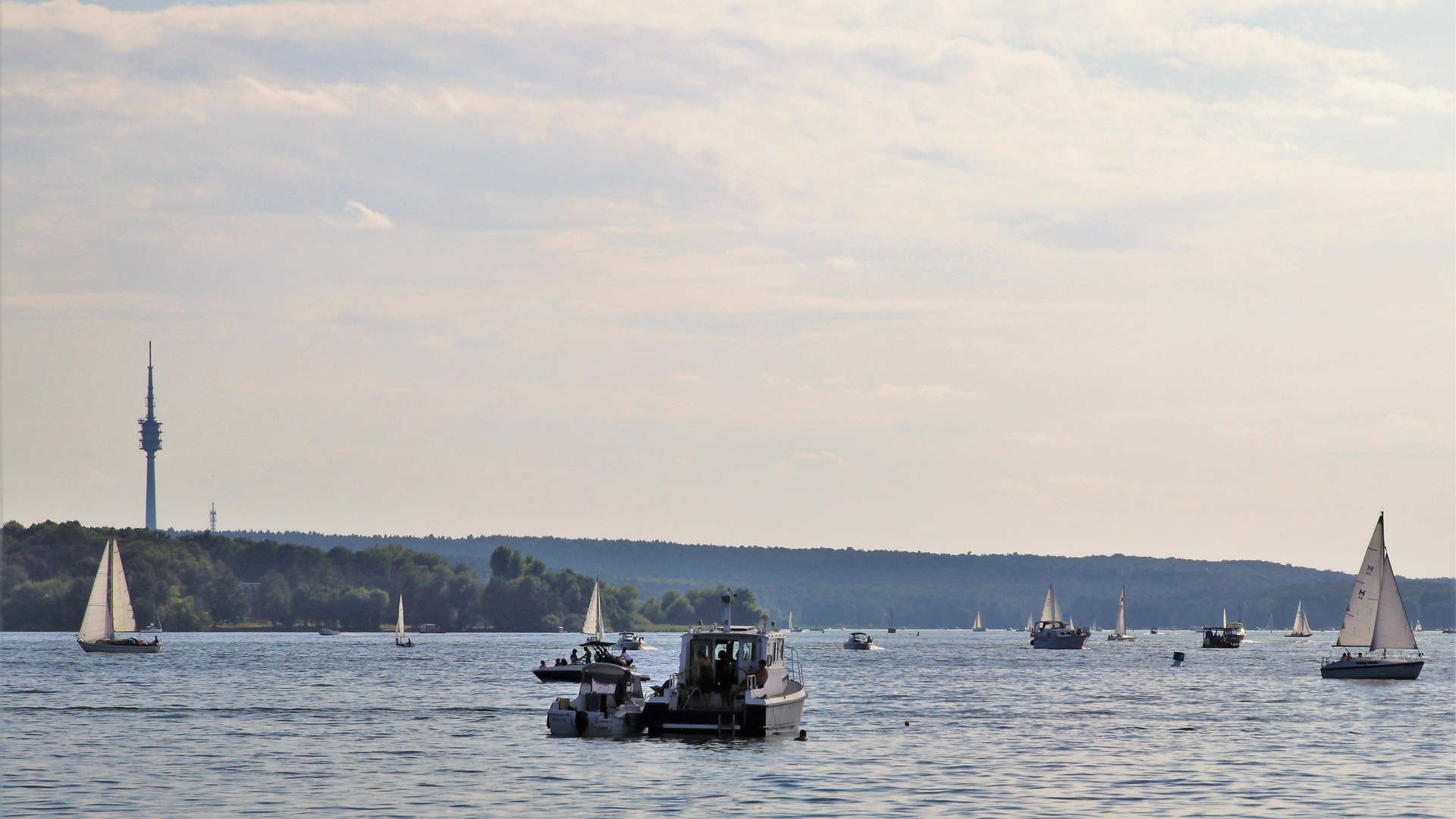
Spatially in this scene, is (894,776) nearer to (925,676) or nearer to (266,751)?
(266,751)

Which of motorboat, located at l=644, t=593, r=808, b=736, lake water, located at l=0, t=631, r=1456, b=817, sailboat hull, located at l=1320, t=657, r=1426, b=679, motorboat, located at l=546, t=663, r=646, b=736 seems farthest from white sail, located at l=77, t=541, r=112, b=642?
sailboat hull, located at l=1320, t=657, r=1426, b=679

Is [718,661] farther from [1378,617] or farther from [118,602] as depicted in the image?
[118,602]

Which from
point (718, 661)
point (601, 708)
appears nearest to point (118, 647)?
point (601, 708)

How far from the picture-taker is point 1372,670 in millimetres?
129250

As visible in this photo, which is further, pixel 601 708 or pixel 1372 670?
pixel 1372 670

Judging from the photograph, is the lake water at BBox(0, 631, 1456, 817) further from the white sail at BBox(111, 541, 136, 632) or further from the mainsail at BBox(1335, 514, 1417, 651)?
the white sail at BBox(111, 541, 136, 632)

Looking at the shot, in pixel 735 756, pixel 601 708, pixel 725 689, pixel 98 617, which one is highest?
pixel 725 689

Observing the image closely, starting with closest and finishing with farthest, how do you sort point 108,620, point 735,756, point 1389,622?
point 735,756 < point 1389,622 < point 108,620

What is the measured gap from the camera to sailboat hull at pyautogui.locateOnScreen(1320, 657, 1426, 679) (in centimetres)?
12594

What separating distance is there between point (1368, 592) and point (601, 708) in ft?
252

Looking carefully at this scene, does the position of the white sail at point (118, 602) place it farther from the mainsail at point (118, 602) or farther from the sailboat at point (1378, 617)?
the sailboat at point (1378, 617)

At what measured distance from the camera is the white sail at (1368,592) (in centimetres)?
12419

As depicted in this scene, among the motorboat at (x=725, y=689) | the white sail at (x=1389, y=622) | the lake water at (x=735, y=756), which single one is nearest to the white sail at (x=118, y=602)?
the lake water at (x=735, y=756)

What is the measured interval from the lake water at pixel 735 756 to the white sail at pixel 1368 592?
15.8 ft
